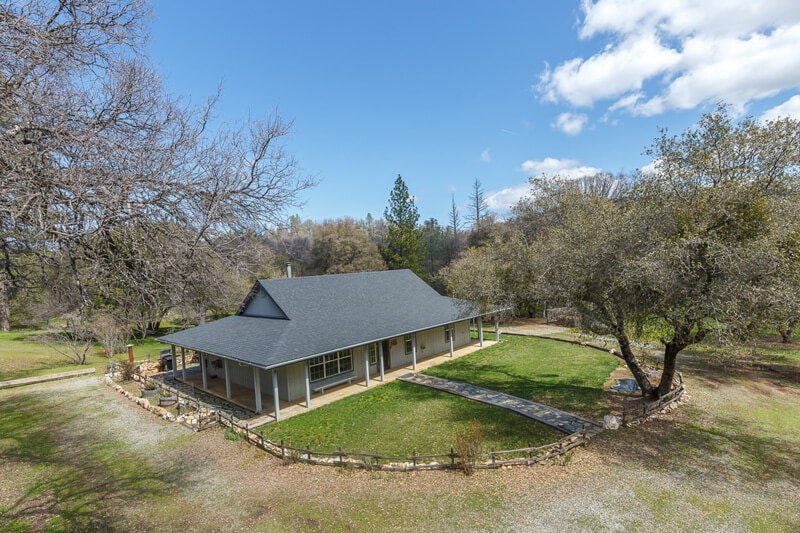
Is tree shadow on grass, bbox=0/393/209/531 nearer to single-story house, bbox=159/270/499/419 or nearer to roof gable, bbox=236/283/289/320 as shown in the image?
single-story house, bbox=159/270/499/419

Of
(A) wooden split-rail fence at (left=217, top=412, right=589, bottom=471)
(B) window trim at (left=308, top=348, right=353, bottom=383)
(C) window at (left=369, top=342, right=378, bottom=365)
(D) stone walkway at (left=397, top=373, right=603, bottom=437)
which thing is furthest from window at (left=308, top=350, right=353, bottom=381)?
(A) wooden split-rail fence at (left=217, top=412, right=589, bottom=471)

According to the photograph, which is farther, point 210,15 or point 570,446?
point 570,446

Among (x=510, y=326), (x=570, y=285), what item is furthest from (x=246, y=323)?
(x=510, y=326)

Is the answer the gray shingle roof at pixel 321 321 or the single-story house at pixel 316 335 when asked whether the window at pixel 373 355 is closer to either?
the single-story house at pixel 316 335

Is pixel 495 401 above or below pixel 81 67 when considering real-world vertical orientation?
below

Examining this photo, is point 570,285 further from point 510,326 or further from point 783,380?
point 510,326

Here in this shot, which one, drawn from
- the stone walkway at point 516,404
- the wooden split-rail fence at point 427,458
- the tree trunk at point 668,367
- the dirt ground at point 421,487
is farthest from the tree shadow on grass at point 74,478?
the tree trunk at point 668,367
